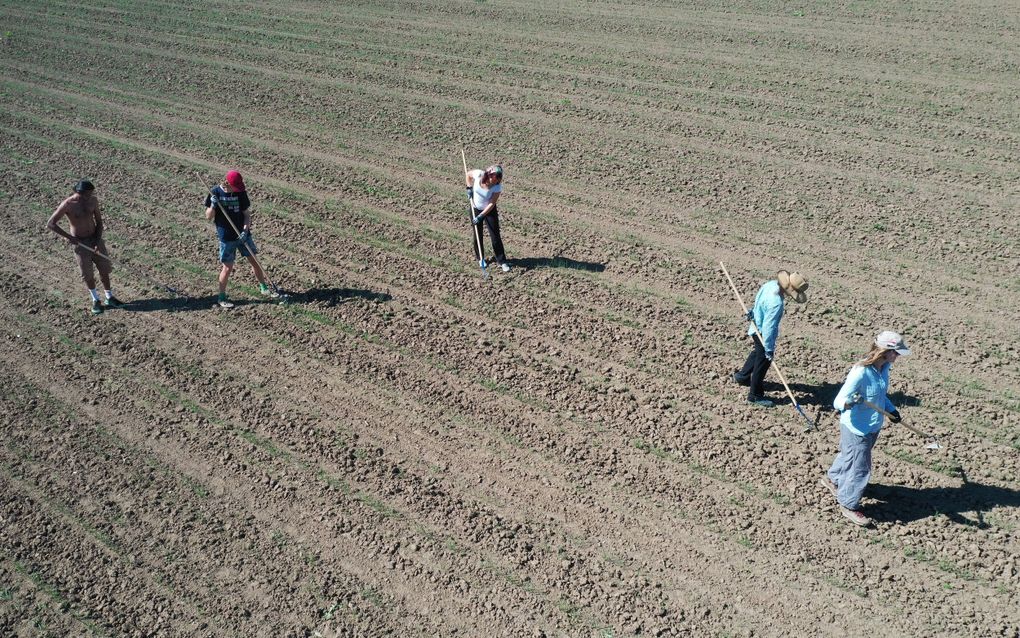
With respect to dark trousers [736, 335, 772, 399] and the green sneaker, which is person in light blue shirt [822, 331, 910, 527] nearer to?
dark trousers [736, 335, 772, 399]

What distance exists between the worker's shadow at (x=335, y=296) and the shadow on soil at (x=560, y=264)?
2.22 m

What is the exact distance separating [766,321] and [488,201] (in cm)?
473

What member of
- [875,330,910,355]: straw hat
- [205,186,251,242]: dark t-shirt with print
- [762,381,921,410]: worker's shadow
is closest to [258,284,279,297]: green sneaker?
[205,186,251,242]: dark t-shirt with print

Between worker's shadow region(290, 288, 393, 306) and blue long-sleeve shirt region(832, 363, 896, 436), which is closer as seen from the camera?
blue long-sleeve shirt region(832, 363, 896, 436)

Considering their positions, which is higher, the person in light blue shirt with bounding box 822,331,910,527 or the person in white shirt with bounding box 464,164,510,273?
the person in white shirt with bounding box 464,164,510,273

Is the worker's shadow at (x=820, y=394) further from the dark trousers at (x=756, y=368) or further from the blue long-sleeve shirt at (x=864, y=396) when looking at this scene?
the blue long-sleeve shirt at (x=864, y=396)

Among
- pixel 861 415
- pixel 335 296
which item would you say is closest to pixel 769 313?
pixel 861 415

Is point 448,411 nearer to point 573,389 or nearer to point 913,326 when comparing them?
point 573,389

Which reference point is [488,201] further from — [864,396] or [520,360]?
[864,396]

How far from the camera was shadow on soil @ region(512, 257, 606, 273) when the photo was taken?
12141 millimetres

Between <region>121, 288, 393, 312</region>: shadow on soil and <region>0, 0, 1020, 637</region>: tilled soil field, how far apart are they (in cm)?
5

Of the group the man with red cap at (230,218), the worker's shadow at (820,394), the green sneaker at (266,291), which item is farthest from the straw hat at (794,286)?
the green sneaker at (266,291)

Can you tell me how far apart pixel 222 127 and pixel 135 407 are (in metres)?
10.3

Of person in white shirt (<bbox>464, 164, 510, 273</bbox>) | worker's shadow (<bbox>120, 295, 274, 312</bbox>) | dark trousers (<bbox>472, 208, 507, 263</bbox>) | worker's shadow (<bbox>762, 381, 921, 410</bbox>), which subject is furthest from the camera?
dark trousers (<bbox>472, 208, 507, 263</bbox>)
